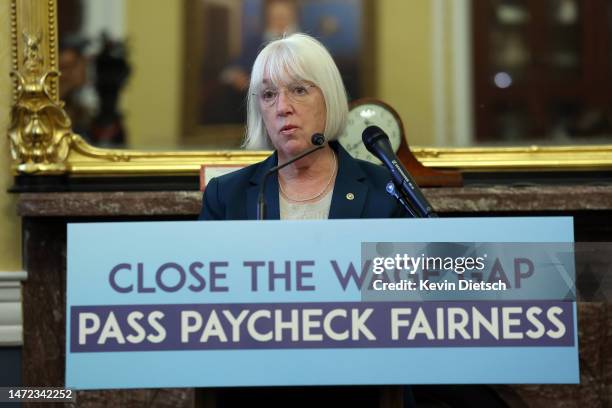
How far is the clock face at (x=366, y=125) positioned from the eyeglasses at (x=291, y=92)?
4.01 ft

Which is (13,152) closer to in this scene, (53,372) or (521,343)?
(53,372)

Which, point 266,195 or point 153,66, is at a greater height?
point 153,66

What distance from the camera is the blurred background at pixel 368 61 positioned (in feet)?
13.2

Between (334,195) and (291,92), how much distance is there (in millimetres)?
275

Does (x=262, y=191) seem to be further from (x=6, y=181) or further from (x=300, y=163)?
(x=6, y=181)

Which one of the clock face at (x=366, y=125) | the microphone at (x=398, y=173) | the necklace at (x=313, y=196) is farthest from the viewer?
the clock face at (x=366, y=125)

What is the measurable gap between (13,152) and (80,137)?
268 millimetres

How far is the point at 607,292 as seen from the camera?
1963 millimetres

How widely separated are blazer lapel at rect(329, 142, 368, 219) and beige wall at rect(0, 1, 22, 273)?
201 centimetres

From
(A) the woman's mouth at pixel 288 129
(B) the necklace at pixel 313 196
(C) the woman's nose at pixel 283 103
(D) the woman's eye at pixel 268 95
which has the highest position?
(D) the woman's eye at pixel 268 95

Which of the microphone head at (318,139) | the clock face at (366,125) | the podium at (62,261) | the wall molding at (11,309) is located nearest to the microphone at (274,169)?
the microphone head at (318,139)

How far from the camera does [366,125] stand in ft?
12.2

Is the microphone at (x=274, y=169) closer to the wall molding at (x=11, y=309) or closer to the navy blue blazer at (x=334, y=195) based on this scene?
the navy blue blazer at (x=334, y=195)

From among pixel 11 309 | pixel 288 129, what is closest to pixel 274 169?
pixel 288 129
